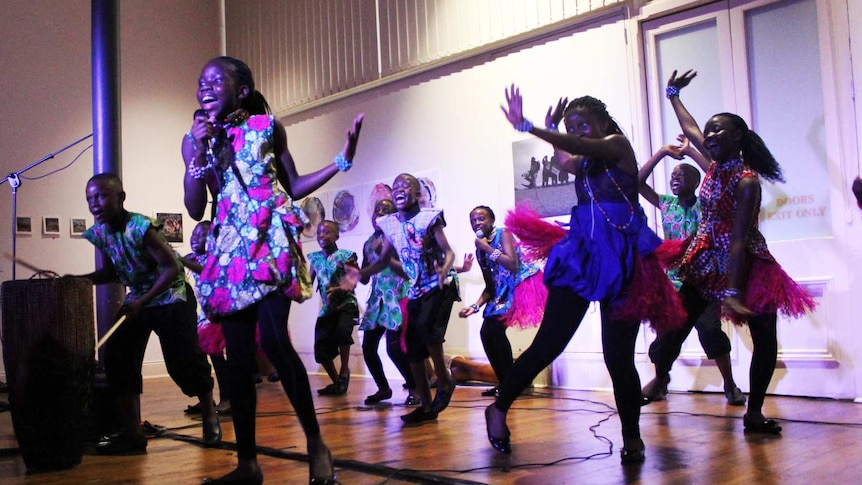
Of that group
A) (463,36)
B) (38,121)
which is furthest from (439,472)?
(38,121)

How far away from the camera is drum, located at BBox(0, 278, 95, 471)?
3346mm

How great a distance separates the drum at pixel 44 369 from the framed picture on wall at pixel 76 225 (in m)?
5.87

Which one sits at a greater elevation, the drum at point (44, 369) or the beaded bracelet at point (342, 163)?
the beaded bracelet at point (342, 163)

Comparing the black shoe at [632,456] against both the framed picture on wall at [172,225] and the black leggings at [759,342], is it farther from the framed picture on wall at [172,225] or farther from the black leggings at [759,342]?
the framed picture on wall at [172,225]

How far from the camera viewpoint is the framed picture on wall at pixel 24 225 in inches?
335

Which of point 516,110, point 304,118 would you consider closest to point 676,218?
point 516,110

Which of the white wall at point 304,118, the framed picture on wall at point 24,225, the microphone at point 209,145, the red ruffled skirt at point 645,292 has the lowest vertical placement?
the red ruffled skirt at point 645,292

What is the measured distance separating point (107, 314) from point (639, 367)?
152 inches

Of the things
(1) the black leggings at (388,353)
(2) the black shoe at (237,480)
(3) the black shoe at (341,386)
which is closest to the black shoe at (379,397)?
(1) the black leggings at (388,353)

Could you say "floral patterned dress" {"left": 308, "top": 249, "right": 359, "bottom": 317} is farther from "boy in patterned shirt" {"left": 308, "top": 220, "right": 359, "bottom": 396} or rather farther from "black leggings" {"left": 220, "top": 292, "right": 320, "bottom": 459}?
"black leggings" {"left": 220, "top": 292, "right": 320, "bottom": 459}

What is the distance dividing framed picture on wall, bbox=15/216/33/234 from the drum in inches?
226

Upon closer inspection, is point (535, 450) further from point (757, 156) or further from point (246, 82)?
point (246, 82)

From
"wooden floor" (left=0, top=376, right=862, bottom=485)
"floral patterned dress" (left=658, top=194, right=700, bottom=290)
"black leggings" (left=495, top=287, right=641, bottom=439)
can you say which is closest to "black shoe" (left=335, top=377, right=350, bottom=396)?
"wooden floor" (left=0, top=376, right=862, bottom=485)

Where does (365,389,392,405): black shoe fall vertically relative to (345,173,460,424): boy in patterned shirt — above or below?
below
